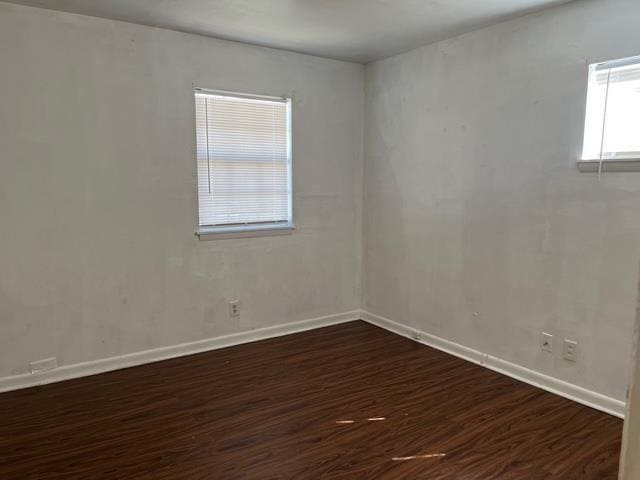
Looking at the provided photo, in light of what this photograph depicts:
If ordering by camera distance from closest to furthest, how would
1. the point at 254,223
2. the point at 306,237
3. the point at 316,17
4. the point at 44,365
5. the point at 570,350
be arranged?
the point at 570,350 < the point at 316,17 < the point at 44,365 < the point at 254,223 < the point at 306,237

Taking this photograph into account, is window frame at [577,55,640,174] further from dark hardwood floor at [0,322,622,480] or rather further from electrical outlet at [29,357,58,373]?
electrical outlet at [29,357,58,373]

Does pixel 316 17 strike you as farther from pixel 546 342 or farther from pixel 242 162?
pixel 546 342

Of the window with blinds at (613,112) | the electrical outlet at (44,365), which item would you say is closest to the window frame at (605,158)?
the window with blinds at (613,112)

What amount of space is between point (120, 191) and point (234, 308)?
4.30 feet

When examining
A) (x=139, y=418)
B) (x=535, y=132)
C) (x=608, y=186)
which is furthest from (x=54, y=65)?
(x=608, y=186)

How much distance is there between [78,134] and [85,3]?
82 centimetres

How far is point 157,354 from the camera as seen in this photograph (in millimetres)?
3488

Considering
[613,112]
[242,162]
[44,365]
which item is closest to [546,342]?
[613,112]

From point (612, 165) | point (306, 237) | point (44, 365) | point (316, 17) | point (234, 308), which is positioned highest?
point (316, 17)

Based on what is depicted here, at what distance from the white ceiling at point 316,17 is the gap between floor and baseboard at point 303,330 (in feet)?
7.87

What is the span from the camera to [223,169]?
3.66 meters

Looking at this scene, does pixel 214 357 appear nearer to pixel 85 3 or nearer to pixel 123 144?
pixel 123 144

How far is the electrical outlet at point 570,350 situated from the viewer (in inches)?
112

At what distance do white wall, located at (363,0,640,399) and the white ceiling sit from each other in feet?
0.89
